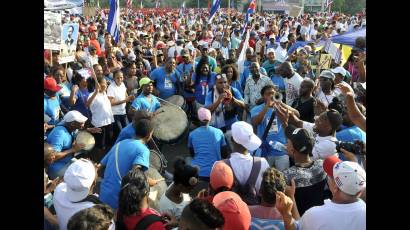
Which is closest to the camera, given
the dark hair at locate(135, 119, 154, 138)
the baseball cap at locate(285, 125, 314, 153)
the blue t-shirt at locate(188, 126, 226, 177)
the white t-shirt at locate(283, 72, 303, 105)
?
the baseball cap at locate(285, 125, 314, 153)

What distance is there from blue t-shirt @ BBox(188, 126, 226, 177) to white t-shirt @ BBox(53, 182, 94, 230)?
1.64m

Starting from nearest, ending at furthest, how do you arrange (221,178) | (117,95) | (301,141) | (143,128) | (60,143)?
(221,178) → (301,141) → (143,128) → (60,143) → (117,95)

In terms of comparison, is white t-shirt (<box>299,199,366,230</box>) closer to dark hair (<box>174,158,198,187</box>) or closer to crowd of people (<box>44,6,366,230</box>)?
crowd of people (<box>44,6,366,230</box>)

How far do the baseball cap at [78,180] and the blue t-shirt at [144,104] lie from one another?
10.1ft

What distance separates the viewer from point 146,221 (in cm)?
278

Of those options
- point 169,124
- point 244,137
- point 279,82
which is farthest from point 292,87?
point 244,137

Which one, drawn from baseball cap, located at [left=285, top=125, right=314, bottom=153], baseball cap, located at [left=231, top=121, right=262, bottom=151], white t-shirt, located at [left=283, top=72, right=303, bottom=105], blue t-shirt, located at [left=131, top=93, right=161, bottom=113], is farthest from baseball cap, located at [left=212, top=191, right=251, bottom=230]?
white t-shirt, located at [left=283, top=72, right=303, bottom=105]

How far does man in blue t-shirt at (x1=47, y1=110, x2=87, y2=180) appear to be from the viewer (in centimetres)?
433

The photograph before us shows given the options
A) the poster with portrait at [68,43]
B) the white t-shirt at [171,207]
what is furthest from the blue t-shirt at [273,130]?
the poster with portrait at [68,43]

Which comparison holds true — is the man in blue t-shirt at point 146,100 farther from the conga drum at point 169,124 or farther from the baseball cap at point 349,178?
the baseball cap at point 349,178

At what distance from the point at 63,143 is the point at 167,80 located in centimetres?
343

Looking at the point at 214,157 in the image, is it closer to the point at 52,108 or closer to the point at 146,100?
the point at 146,100

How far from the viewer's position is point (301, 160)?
3529 mm

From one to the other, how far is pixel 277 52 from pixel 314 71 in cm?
181
